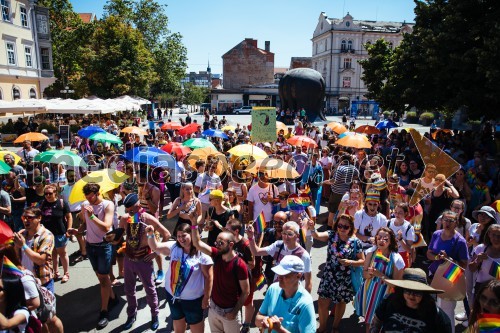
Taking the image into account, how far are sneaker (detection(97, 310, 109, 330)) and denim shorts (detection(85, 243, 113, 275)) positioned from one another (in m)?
0.55

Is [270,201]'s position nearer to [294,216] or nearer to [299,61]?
[294,216]

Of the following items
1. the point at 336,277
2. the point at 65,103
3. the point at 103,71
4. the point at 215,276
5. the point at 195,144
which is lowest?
the point at 336,277

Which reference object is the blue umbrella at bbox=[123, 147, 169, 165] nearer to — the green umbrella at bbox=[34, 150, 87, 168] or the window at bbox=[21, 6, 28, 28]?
the green umbrella at bbox=[34, 150, 87, 168]

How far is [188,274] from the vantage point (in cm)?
374

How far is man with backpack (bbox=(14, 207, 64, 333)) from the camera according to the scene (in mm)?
3938

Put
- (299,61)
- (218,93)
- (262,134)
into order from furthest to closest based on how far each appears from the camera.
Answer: (299,61) < (218,93) < (262,134)

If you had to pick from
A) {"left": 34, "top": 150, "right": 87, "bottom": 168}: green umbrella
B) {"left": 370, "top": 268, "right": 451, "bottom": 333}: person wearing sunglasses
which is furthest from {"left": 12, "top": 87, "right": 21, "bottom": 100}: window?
{"left": 370, "top": 268, "right": 451, "bottom": 333}: person wearing sunglasses

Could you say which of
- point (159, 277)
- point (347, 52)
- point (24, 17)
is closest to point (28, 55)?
point (24, 17)

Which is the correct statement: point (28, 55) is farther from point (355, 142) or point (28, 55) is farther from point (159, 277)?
point (159, 277)

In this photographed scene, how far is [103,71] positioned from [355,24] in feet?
156

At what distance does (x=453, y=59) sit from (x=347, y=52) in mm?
52497

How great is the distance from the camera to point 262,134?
968 cm

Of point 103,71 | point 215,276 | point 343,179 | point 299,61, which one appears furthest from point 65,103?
point 299,61

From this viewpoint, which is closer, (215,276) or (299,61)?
(215,276)
